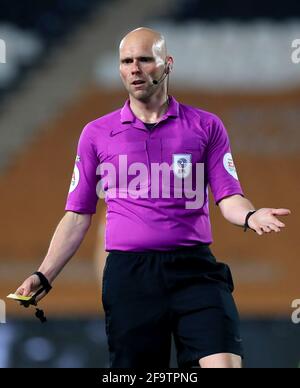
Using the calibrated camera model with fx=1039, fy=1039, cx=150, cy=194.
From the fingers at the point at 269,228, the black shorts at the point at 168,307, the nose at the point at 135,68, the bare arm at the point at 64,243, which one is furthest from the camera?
the bare arm at the point at 64,243

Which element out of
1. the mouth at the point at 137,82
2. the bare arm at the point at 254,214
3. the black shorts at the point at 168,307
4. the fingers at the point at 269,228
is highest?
the mouth at the point at 137,82

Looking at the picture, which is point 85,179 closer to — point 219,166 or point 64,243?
point 64,243

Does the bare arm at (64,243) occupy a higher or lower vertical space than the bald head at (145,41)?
lower

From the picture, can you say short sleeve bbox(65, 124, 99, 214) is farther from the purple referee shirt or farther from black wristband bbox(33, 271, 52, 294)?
black wristband bbox(33, 271, 52, 294)

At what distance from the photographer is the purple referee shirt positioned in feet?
12.0

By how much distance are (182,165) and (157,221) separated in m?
0.23

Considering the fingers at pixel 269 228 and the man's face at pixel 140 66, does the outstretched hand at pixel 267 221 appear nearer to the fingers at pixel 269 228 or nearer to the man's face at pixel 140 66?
the fingers at pixel 269 228

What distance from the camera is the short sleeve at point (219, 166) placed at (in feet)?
12.4

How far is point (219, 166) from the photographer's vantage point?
3.79 meters


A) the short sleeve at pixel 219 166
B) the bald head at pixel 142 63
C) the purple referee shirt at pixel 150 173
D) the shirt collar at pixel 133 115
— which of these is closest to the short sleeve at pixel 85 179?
the purple referee shirt at pixel 150 173

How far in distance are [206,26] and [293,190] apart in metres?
1.46

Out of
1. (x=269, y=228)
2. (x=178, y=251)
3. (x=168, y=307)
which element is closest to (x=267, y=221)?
(x=269, y=228)

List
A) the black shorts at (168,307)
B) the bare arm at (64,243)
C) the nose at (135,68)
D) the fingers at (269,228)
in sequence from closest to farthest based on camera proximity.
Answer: the fingers at (269,228) → the black shorts at (168,307) → the nose at (135,68) → the bare arm at (64,243)

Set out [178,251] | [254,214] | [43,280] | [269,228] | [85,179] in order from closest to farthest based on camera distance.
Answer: [269,228] → [254,214] → [178,251] → [43,280] → [85,179]
